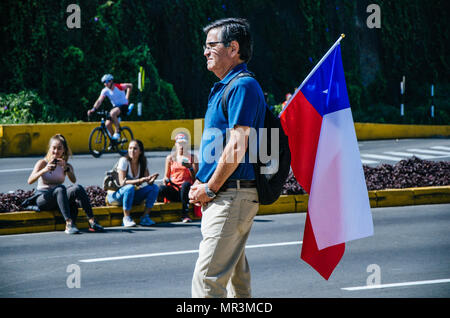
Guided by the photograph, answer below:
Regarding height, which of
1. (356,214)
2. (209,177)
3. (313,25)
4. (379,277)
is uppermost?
(313,25)

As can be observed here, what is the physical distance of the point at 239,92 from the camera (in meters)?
4.28

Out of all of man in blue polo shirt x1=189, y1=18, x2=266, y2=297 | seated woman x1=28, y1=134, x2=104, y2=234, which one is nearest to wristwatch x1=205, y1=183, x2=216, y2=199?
man in blue polo shirt x1=189, y1=18, x2=266, y2=297

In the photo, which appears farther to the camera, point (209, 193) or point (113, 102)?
point (113, 102)

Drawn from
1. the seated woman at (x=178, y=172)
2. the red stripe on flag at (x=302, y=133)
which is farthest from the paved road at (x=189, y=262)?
the red stripe on flag at (x=302, y=133)

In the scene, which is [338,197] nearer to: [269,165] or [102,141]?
[269,165]

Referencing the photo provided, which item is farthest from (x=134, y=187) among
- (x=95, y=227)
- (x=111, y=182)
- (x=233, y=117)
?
(x=233, y=117)

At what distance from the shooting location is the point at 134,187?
10.1 m

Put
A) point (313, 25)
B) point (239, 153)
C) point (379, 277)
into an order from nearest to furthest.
Result: 1. point (239, 153)
2. point (379, 277)
3. point (313, 25)

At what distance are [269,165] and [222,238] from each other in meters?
0.55

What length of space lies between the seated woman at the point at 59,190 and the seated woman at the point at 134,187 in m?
0.57

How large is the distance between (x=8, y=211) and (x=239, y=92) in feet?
20.6

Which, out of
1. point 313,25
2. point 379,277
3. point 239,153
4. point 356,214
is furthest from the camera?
point 313,25
